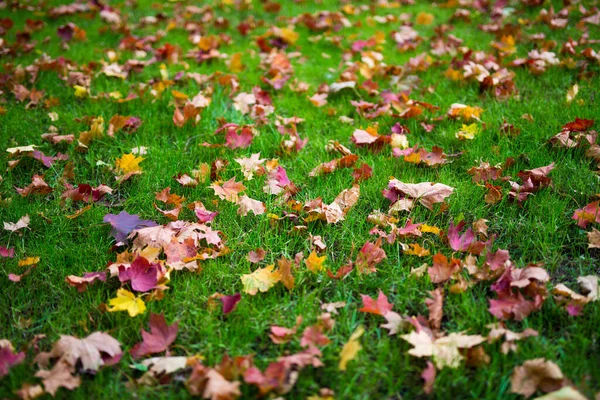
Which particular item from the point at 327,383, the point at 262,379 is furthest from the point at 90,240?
the point at 327,383

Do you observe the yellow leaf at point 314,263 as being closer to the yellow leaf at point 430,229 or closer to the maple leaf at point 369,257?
the maple leaf at point 369,257

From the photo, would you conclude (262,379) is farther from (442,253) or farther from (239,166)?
(239,166)

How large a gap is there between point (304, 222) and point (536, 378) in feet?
3.79

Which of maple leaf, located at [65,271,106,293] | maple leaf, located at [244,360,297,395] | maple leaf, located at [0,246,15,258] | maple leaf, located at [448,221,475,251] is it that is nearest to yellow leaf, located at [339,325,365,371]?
maple leaf, located at [244,360,297,395]

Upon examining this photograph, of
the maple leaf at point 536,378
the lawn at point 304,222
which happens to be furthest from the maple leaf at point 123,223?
the maple leaf at point 536,378

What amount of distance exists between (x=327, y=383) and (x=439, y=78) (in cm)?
278

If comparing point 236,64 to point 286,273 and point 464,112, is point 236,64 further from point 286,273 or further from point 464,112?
point 286,273

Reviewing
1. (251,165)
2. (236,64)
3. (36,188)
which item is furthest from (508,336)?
(236,64)

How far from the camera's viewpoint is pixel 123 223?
2232 mm

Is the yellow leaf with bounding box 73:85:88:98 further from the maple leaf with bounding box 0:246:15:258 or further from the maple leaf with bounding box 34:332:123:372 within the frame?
the maple leaf with bounding box 34:332:123:372

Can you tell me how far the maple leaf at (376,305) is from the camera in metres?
1.78

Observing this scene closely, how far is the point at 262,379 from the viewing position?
1.53 m

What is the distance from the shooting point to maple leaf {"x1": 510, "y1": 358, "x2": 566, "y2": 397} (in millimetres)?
1479

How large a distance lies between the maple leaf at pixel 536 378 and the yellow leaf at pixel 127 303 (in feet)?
4.24
